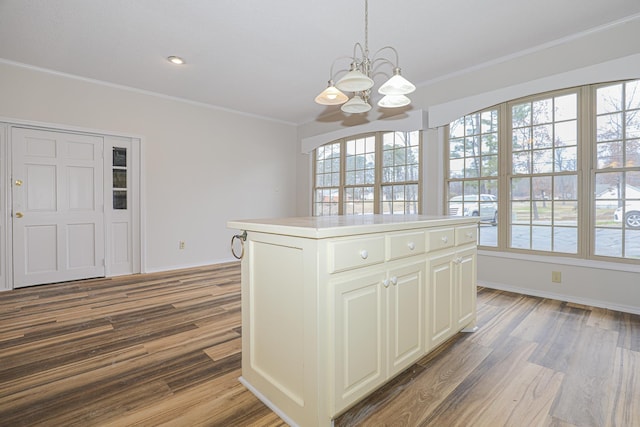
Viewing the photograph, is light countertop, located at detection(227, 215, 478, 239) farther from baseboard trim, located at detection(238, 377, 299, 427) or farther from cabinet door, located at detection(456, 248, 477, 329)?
baseboard trim, located at detection(238, 377, 299, 427)

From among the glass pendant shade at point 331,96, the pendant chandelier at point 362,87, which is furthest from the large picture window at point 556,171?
the glass pendant shade at point 331,96

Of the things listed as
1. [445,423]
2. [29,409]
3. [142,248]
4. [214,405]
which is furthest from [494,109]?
[142,248]

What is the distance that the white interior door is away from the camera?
3729mm

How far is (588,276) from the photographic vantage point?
3100 millimetres

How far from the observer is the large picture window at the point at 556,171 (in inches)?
116

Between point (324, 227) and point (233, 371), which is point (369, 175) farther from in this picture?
point (324, 227)

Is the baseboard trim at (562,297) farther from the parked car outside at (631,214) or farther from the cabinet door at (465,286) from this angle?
the cabinet door at (465,286)

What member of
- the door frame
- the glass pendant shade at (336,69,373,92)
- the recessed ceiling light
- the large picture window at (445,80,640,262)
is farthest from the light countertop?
the door frame

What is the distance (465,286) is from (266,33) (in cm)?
293

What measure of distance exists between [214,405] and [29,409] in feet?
3.00

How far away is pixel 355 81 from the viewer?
2084mm

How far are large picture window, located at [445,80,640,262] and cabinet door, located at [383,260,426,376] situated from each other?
2.45 meters

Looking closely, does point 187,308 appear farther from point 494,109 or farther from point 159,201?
point 494,109

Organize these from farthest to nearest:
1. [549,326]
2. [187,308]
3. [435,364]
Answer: [187,308] < [549,326] < [435,364]
